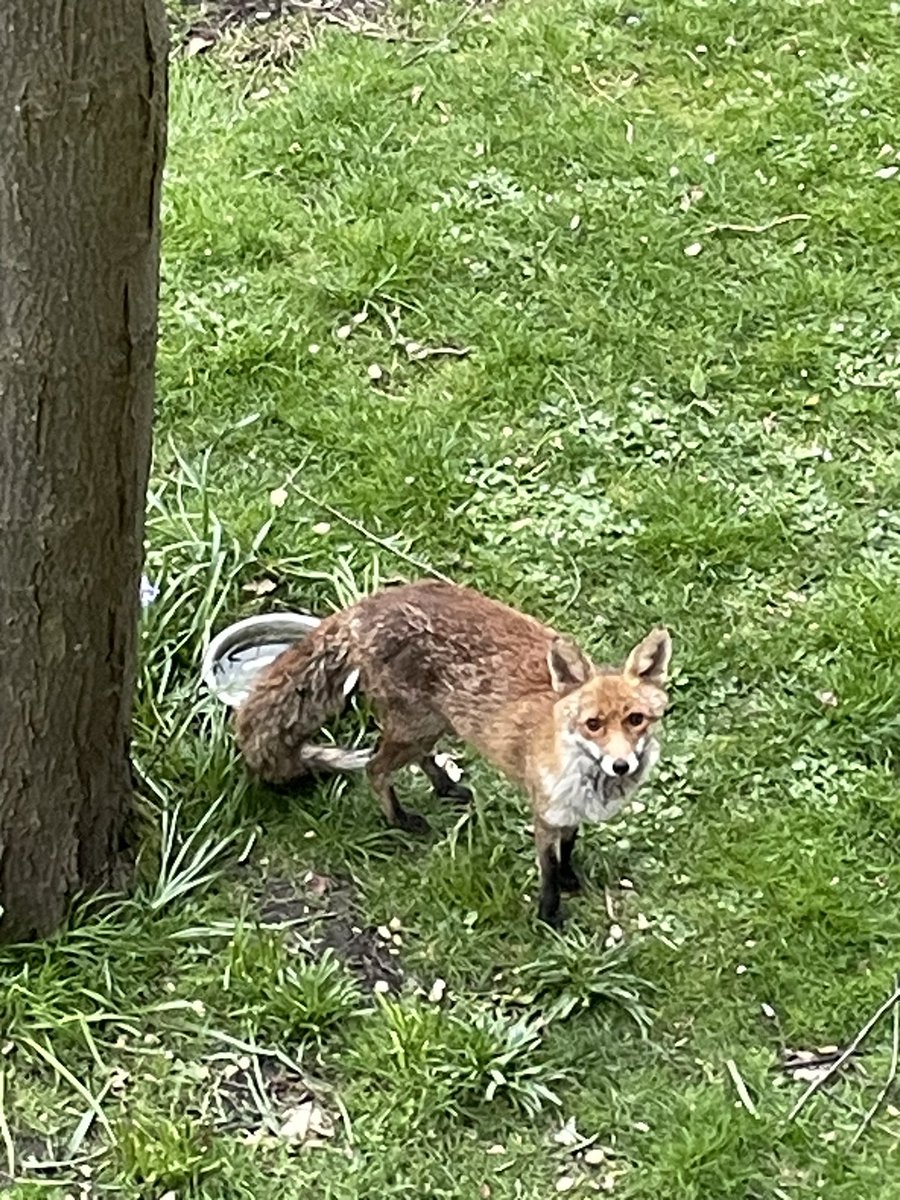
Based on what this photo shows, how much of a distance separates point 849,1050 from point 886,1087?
0.35 ft

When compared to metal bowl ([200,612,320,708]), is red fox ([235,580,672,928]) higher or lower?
higher

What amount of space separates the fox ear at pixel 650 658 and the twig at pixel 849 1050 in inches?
33.4

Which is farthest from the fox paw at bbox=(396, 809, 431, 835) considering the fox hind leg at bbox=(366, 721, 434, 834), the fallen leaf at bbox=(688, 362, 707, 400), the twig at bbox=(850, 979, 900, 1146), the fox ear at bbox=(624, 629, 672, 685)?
the fallen leaf at bbox=(688, 362, 707, 400)

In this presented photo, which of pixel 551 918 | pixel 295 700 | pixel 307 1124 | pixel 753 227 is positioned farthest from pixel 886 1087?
pixel 753 227

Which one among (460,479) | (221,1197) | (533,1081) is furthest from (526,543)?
(221,1197)

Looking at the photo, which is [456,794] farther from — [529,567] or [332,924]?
[529,567]

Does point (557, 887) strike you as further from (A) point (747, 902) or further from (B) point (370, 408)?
(B) point (370, 408)

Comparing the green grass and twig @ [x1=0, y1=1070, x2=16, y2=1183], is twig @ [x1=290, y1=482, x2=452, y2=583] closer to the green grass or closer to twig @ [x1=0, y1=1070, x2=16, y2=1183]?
the green grass

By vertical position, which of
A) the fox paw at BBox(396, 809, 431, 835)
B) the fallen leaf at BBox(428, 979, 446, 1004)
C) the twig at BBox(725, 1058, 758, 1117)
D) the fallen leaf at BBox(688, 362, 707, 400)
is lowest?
the fallen leaf at BBox(428, 979, 446, 1004)

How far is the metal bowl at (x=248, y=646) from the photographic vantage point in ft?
15.7

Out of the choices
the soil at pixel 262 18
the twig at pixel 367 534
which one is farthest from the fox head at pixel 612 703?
the soil at pixel 262 18

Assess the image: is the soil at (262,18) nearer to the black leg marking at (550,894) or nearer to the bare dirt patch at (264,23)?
the bare dirt patch at (264,23)

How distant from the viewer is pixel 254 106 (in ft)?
23.2

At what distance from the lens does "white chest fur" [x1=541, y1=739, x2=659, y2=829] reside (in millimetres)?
4004
